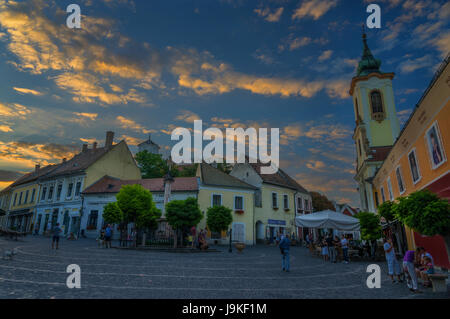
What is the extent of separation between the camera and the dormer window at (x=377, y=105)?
114 ft

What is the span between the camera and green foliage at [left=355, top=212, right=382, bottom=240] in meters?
16.9

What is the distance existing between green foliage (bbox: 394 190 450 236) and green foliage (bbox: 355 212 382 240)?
26.5ft

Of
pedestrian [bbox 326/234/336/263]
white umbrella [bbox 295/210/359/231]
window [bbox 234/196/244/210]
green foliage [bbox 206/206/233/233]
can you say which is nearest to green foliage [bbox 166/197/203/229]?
green foliage [bbox 206/206/233/233]

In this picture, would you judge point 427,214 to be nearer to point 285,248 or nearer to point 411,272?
point 411,272

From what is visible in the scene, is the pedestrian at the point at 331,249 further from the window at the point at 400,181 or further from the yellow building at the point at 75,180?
the yellow building at the point at 75,180

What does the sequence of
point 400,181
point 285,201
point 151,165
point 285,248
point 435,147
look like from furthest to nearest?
point 151,165 → point 285,201 → point 400,181 → point 285,248 → point 435,147

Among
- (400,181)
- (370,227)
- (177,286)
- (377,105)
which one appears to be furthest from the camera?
(377,105)

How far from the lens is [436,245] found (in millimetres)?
12062

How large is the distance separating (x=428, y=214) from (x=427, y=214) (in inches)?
1.2

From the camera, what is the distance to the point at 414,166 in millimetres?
13891

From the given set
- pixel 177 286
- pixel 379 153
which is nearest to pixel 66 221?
pixel 177 286

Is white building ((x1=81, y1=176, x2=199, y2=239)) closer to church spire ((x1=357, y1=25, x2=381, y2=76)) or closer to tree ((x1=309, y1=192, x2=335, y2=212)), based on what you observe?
church spire ((x1=357, y1=25, x2=381, y2=76))
